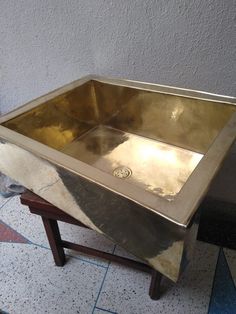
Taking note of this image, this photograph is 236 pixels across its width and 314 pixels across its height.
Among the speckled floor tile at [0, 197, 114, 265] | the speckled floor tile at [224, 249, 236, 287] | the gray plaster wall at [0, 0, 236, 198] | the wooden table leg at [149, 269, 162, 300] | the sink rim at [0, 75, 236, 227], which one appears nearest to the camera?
the sink rim at [0, 75, 236, 227]

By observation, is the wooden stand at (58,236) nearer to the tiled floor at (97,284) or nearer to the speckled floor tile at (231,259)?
the tiled floor at (97,284)

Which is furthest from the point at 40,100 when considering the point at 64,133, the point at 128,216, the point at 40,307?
the point at 40,307

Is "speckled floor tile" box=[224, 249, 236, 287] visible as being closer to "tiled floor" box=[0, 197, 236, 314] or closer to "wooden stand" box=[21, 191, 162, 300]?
"tiled floor" box=[0, 197, 236, 314]

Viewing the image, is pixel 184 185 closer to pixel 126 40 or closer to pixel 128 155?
pixel 128 155

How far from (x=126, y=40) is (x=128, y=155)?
384 mm

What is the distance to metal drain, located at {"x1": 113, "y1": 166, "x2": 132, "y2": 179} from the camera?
82 cm

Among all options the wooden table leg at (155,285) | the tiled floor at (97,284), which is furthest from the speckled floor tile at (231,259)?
the wooden table leg at (155,285)

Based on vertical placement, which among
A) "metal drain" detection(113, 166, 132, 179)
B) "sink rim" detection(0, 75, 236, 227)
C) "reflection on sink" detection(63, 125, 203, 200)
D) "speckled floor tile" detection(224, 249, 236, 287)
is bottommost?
"speckled floor tile" detection(224, 249, 236, 287)

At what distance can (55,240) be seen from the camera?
0.96 metres

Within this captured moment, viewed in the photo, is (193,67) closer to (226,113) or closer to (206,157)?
(226,113)

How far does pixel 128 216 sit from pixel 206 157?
0.67 feet

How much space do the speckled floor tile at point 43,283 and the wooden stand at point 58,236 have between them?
7 centimetres

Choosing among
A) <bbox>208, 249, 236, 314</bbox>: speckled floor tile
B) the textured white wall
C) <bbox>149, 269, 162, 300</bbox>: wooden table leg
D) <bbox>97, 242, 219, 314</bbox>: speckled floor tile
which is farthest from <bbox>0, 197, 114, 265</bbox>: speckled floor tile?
the textured white wall

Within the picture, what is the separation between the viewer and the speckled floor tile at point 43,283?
3.09 feet
